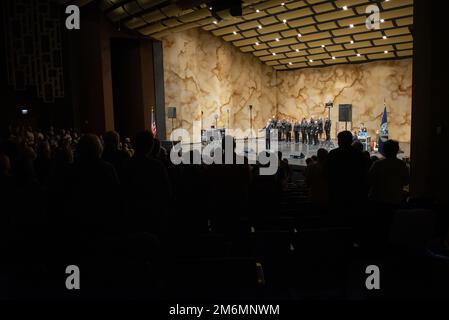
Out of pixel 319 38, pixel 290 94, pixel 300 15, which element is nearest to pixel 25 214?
pixel 300 15

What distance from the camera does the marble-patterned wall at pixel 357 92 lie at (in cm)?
1638

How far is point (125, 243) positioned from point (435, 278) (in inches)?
87.1

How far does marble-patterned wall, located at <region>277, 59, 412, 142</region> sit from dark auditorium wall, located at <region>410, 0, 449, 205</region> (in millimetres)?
11796

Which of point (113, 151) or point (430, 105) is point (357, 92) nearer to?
point (430, 105)

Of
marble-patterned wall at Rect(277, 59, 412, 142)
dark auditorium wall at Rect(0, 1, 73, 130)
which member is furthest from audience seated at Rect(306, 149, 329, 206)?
marble-patterned wall at Rect(277, 59, 412, 142)

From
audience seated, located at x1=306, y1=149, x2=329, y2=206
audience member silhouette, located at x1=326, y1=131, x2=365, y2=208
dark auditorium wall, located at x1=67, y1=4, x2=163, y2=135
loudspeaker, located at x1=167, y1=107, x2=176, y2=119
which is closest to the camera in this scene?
audience member silhouette, located at x1=326, y1=131, x2=365, y2=208

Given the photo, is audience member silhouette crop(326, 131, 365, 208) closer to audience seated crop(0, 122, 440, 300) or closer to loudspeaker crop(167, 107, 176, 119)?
audience seated crop(0, 122, 440, 300)

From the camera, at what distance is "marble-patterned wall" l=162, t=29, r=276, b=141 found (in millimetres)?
16344

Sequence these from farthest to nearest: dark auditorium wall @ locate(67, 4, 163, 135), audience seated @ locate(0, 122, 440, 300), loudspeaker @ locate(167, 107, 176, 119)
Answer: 1. loudspeaker @ locate(167, 107, 176, 119)
2. dark auditorium wall @ locate(67, 4, 163, 135)
3. audience seated @ locate(0, 122, 440, 300)

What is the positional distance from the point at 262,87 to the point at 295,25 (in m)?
5.66

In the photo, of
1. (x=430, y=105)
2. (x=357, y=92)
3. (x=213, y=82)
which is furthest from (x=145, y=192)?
(x=357, y=92)

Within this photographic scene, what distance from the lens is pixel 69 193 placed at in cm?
230

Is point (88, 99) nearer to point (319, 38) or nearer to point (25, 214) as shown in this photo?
point (319, 38)

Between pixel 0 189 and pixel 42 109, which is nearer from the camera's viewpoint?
pixel 0 189
